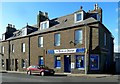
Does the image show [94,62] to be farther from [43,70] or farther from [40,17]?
[40,17]

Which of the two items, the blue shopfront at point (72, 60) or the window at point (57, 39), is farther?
the window at point (57, 39)

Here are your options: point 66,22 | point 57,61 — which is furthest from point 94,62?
point 66,22

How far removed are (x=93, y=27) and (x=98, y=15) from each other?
3985 millimetres

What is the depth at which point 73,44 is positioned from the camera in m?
30.1

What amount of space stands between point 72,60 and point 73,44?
223 cm

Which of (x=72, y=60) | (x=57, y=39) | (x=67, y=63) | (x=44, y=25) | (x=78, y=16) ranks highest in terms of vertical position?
(x=78, y=16)

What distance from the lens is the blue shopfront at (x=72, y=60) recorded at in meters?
28.6

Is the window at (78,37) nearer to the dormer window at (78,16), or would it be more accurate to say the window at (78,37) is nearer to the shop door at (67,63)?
the dormer window at (78,16)

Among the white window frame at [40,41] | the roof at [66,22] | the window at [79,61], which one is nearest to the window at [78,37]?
the roof at [66,22]

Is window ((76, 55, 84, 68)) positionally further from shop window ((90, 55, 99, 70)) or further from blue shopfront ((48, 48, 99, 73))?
shop window ((90, 55, 99, 70))

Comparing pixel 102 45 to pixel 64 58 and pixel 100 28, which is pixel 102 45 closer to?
pixel 100 28

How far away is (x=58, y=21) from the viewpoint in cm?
3594

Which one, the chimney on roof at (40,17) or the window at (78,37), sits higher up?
the chimney on roof at (40,17)

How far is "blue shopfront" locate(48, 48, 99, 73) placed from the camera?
2862 centimetres
